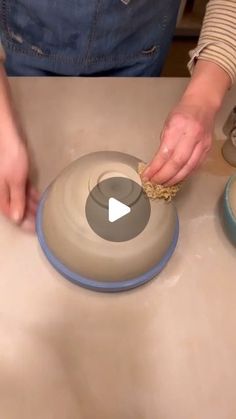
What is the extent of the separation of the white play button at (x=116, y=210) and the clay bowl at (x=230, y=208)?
0.57 feet

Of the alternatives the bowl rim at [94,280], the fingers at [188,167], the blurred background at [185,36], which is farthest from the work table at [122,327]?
the blurred background at [185,36]

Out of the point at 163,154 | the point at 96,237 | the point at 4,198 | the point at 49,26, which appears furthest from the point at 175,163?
the point at 49,26

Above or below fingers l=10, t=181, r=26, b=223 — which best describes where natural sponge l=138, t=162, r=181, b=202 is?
above

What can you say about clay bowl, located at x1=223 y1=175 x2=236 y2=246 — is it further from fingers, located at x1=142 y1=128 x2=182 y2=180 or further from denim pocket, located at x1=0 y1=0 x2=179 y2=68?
denim pocket, located at x1=0 y1=0 x2=179 y2=68

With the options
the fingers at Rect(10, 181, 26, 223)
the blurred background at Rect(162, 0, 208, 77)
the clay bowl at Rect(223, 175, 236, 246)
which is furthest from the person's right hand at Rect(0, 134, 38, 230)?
the blurred background at Rect(162, 0, 208, 77)

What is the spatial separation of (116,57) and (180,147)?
0.35m

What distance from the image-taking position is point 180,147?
59 cm

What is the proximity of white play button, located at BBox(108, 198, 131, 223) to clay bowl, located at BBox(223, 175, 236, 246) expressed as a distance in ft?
0.57

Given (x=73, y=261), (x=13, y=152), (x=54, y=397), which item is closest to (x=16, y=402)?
(x=54, y=397)

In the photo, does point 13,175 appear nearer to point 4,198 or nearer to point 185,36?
point 4,198

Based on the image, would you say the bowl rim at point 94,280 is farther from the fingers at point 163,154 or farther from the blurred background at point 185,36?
the blurred background at point 185,36

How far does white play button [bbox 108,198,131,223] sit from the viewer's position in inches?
22.7

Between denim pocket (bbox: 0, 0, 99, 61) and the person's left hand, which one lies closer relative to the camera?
the person's left hand

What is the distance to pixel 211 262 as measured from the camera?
2.27 ft
